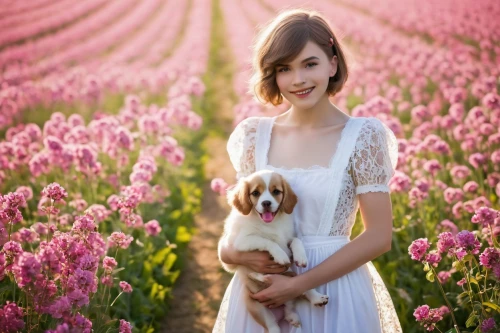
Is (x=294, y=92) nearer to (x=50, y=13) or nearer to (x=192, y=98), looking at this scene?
(x=192, y=98)

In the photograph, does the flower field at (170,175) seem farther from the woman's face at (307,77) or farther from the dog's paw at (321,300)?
the dog's paw at (321,300)

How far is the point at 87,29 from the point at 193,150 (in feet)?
43.2

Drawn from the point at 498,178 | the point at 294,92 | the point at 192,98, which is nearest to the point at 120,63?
the point at 192,98

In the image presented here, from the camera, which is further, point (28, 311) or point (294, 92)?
point (294, 92)

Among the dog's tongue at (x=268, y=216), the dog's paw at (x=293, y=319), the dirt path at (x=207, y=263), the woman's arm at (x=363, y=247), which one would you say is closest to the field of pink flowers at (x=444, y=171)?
Result: the woman's arm at (x=363, y=247)

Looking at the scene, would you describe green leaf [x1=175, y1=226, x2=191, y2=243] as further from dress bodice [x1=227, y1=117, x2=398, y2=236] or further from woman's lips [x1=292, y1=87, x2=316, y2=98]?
woman's lips [x1=292, y1=87, x2=316, y2=98]

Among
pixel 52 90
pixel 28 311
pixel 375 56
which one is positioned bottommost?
pixel 28 311

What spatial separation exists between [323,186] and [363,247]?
0.36 m

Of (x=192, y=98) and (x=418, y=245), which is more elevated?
(x=192, y=98)

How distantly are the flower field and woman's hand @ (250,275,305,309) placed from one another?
605 mm

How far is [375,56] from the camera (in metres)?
12.8

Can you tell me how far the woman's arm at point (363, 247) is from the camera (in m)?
2.53

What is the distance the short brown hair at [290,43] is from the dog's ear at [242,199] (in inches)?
25.5

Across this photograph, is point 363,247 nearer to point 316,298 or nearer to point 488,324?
point 316,298
